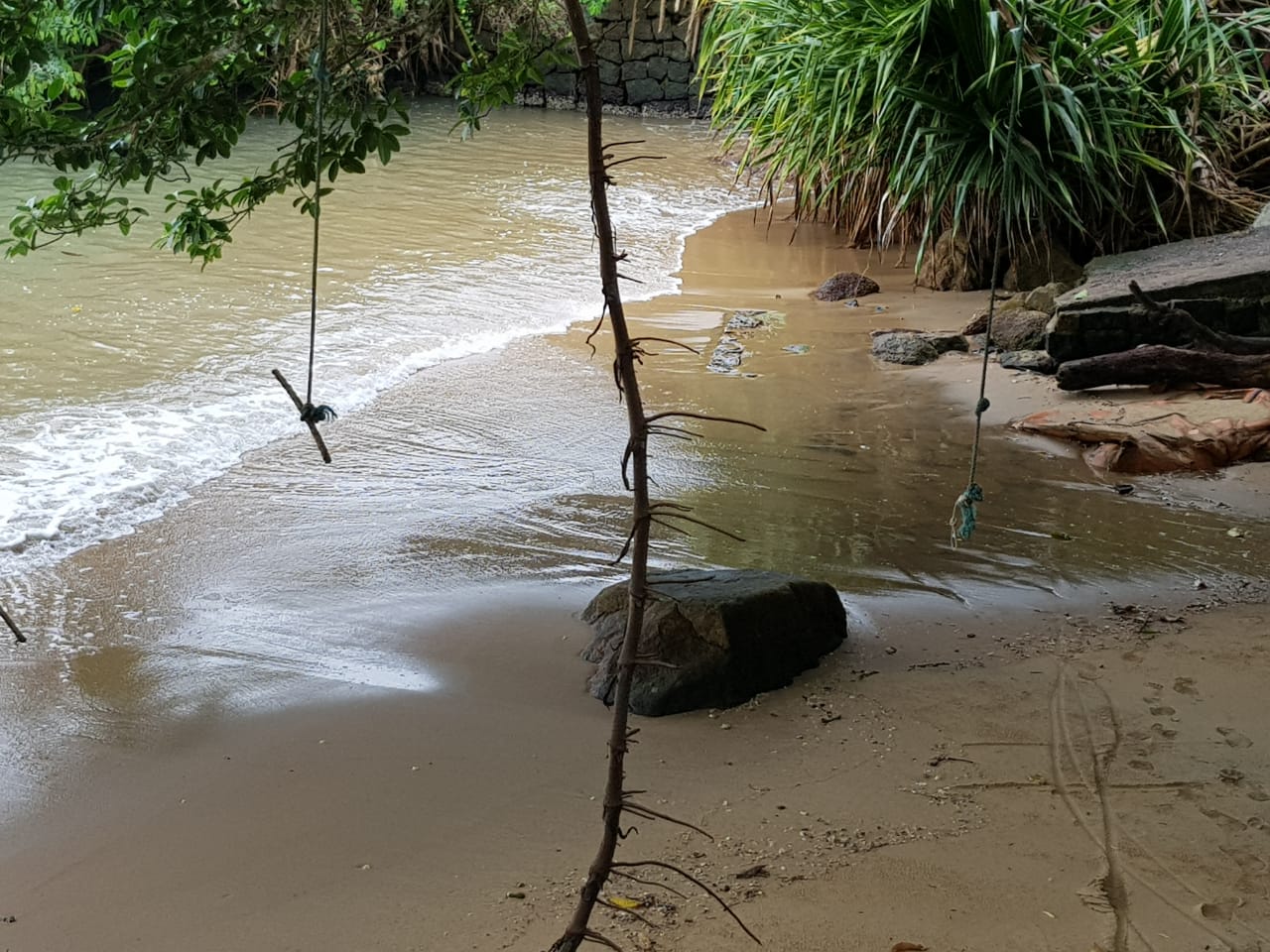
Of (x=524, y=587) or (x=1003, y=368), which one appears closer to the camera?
(x=524, y=587)

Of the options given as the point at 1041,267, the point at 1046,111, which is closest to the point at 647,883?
the point at 1046,111

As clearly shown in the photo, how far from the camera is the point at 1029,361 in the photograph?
20.4ft

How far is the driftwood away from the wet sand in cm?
A: 125

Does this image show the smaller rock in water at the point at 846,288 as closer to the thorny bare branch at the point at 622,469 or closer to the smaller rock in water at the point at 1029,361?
the smaller rock in water at the point at 1029,361

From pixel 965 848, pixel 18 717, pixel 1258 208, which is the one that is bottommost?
pixel 18 717

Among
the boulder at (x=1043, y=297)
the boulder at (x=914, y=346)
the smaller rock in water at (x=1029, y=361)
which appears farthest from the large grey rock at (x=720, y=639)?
the boulder at (x=1043, y=297)

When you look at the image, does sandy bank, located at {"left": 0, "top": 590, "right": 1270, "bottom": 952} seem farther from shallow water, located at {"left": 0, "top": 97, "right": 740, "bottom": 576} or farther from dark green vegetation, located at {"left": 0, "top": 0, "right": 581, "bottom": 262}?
shallow water, located at {"left": 0, "top": 97, "right": 740, "bottom": 576}

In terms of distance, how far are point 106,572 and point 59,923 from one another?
6.98 feet

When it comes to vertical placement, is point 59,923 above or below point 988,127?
below

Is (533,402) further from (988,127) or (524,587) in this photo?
(988,127)

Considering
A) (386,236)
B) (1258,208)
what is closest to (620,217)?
(386,236)

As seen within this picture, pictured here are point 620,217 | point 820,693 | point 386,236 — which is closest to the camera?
point 820,693

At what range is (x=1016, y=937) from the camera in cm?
226

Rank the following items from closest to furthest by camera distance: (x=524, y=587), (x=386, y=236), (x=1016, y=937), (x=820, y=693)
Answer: (x=1016, y=937) < (x=820, y=693) < (x=524, y=587) < (x=386, y=236)
